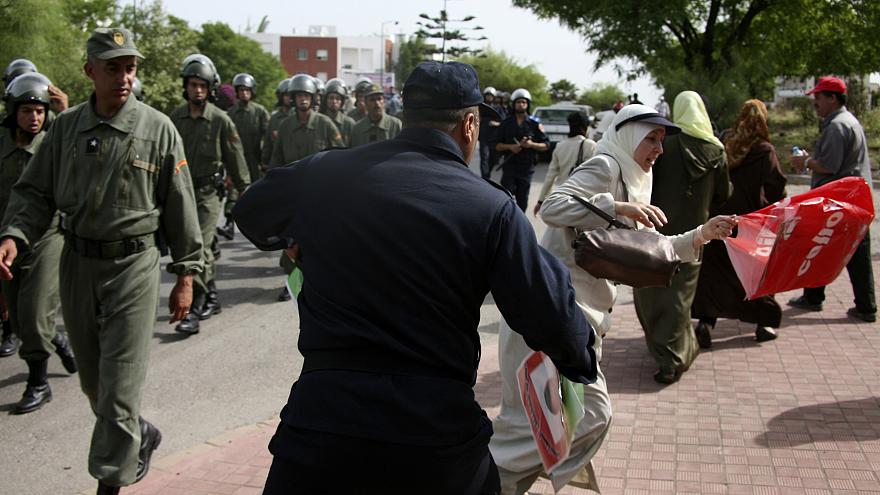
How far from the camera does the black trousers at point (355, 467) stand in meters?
2.53

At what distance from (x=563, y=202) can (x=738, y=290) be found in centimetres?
385

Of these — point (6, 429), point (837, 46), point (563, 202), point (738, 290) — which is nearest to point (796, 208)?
point (563, 202)

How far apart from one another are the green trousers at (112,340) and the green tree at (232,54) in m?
86.3

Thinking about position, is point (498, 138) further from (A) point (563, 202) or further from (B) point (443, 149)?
(B) point (443, 149)

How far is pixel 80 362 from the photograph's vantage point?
4.65 meters

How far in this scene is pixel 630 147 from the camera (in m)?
4.77

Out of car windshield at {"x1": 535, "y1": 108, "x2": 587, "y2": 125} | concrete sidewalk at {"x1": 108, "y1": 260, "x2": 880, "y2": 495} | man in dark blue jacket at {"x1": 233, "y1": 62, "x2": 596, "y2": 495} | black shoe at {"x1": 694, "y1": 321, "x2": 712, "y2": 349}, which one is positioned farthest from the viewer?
car windshield at {"x1": 535, "y1": 108, "x2": 587, "y2": 125}

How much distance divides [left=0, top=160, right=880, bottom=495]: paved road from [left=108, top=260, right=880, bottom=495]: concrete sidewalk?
0.44m

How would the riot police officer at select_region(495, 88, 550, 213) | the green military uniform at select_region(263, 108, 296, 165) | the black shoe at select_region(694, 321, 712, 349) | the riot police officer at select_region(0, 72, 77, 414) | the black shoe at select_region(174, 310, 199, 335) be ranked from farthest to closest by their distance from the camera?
the riot police officer at select_region(495, 88, 550, 213) < the green military uniform at select_region(263, 108, 296, 165) < the black shoe at select_region(174, 310, 199, 335) < the black shoe at select_region(694, 321, 712, 349) < the riot police officer at select_region(0, 72, 77, 414)

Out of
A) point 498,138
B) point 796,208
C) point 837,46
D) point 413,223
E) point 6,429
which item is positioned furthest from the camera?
point 837,46

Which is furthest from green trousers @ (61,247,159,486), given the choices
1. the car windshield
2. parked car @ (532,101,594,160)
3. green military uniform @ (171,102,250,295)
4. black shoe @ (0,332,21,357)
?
the car windshield

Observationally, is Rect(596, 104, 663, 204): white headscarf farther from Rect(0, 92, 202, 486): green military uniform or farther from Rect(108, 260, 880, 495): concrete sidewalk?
Rect(0, 92, 202, 486): green military uniform

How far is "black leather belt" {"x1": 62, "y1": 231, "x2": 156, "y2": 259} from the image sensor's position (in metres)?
4.62

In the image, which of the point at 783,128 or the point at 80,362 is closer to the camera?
the point at 80,362
